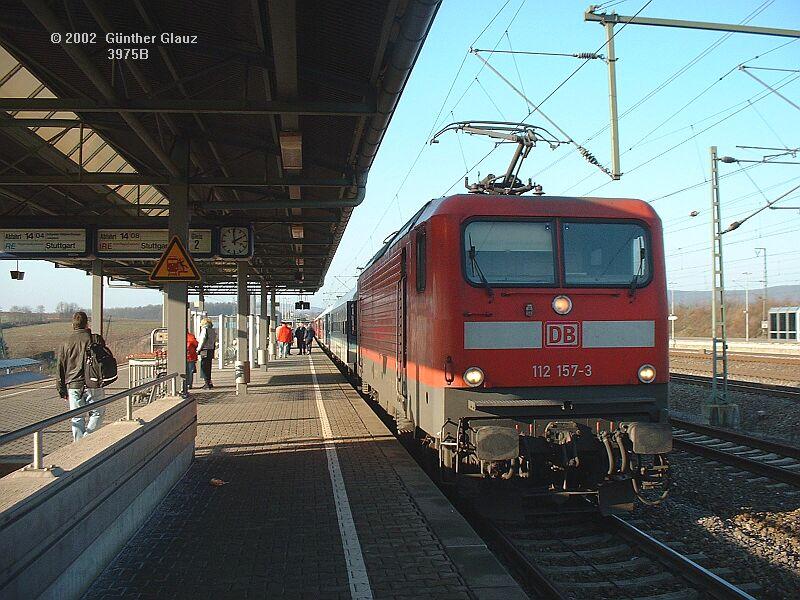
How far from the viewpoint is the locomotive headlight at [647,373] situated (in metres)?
6.83

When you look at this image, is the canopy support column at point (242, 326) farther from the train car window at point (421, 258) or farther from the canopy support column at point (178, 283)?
the train car window at point (421, 258)

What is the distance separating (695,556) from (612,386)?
1602mm

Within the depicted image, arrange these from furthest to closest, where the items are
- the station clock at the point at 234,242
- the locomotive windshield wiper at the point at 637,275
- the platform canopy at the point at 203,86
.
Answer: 1. the station clock at the point at 234,242
2. the platform canopy at the point at 203,86
3. the locomotive windshield wiper at the point at 637,275

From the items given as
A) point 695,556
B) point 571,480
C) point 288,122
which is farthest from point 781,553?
point 288,122

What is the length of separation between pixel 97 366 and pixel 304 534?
12.9 feet

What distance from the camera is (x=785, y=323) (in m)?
44.0

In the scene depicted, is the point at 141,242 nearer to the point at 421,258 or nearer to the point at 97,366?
the point at 97,366

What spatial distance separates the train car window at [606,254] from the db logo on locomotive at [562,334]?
0.44 metres

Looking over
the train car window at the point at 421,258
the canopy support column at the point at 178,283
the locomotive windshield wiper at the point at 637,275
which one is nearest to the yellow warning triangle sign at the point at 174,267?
the canopy support column at the point at 178,283

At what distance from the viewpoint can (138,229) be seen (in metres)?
12.1

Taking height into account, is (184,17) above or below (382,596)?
above

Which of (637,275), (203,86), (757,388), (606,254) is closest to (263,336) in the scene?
(757,388)

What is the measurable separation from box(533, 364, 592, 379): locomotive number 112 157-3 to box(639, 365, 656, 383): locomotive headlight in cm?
52

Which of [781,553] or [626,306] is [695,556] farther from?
[626,306]
